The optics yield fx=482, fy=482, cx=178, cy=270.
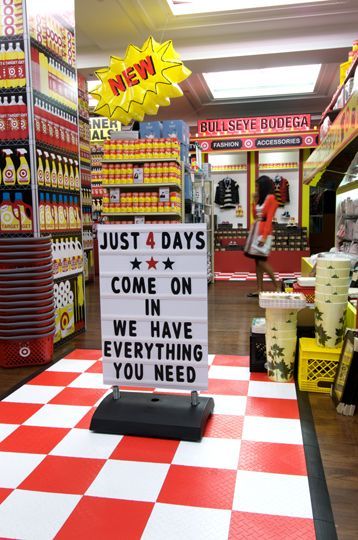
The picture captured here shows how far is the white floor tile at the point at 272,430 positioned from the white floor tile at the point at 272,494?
35cm

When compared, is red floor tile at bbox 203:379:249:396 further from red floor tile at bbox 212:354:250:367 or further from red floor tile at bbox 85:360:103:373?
red floor tile at bbox 85:360:103:373

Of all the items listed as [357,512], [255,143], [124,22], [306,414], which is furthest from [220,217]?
[357,512]

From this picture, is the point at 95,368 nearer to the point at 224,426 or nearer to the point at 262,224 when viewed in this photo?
the point at 224,426

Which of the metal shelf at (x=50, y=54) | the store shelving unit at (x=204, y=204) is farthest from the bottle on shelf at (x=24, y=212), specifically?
the store shelving unit at (x=204, y=204)

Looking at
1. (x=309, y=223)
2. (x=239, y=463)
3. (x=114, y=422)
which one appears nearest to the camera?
(x=239, y=463)

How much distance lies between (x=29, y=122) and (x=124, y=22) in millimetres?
5159

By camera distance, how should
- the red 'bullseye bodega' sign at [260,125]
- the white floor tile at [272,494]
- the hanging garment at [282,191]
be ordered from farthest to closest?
the hanging garment at [282,191] → the red 'bullseye bodega' sign at [260,125] → the white floor tile at [272,494]

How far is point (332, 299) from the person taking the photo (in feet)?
10.1

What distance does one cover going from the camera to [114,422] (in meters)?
2.54

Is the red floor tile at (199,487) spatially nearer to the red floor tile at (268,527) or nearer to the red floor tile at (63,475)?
the red floor tile at (268,527)

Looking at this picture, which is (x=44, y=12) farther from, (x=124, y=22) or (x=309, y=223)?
(x=309, y=223)

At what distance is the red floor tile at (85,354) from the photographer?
3.94 metres

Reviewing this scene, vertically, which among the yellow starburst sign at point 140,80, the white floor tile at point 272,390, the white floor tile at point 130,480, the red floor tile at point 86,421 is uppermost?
the yellow starburst sign at point 140,80

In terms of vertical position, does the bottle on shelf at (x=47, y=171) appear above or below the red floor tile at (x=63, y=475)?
above
